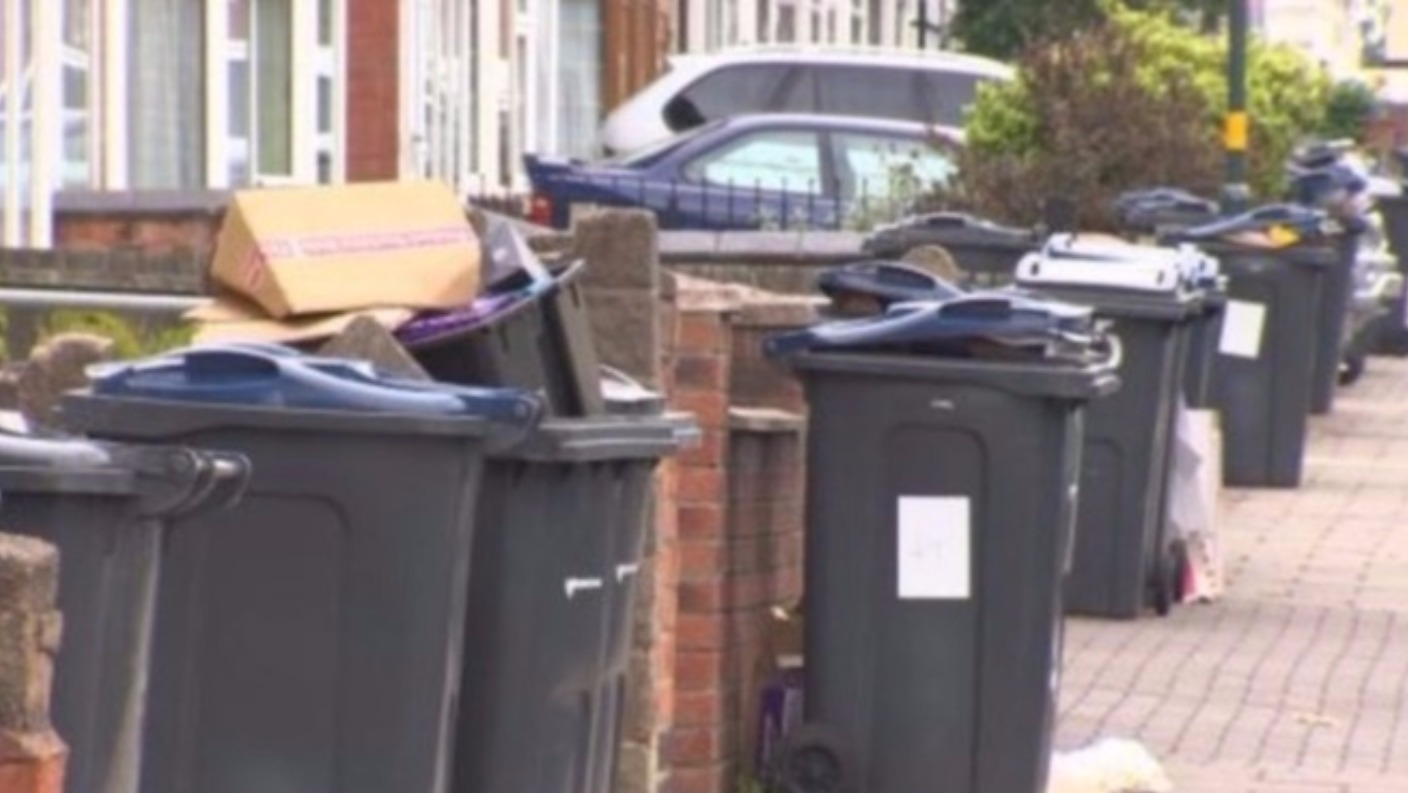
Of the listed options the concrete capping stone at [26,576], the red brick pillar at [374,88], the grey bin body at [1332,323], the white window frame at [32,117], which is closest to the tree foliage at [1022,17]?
the grey bin body at [1332,323]

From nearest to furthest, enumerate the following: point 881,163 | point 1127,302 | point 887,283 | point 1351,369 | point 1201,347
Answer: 1. point 887,283
2. point 1127,302
3. point 1201,347
4. point 881,163
5. point 1351,369

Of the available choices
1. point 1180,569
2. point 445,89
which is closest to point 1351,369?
point 445,89

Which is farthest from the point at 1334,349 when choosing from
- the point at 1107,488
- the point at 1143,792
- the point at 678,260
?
the point at 1143,792

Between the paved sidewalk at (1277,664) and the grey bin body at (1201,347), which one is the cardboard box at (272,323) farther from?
the grey bin body at (1201,347)

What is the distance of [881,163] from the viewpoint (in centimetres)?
2638

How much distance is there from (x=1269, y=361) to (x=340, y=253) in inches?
527

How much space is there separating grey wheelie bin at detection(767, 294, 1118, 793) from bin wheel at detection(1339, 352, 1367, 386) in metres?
18.6

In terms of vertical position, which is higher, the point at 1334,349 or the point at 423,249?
the point at 423,249

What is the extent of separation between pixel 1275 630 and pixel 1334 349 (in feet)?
32.4

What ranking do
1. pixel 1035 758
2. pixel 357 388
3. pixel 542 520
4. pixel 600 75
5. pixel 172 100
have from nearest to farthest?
pixel 357 388
pixel 542 520
pixel 1035 758
pixel 172 100
pixel 600 75

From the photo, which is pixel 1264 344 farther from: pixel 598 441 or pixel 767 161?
pixel 598 441

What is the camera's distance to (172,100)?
21672 millimetres

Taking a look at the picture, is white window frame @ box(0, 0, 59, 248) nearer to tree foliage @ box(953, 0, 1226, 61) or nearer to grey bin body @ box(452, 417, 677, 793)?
grey bin body @ box(452, 417, 677, 793)

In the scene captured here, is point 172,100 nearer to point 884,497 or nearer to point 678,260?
point 678,260
